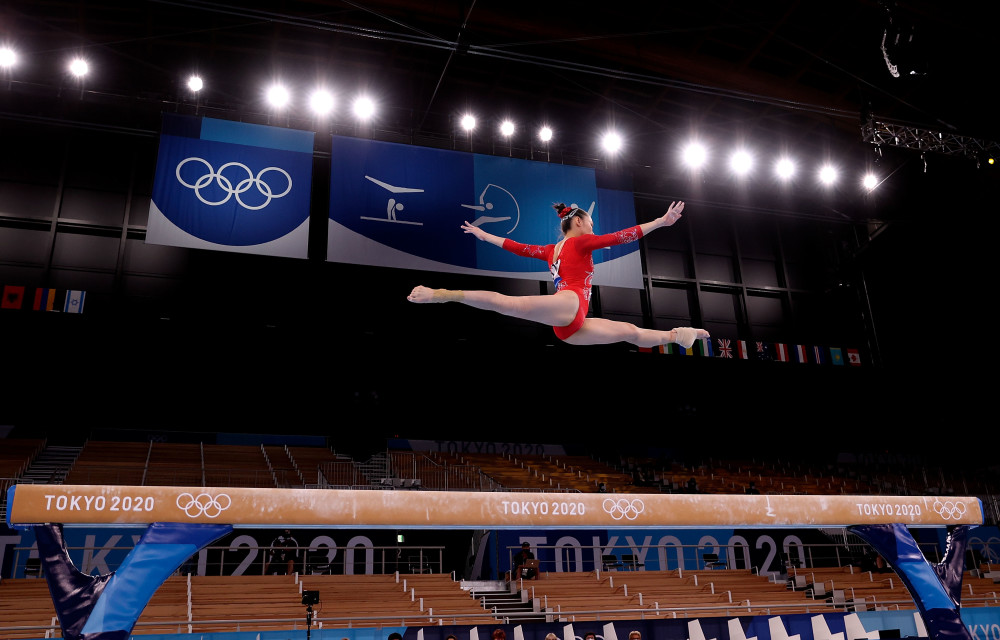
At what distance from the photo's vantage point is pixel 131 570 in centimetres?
412

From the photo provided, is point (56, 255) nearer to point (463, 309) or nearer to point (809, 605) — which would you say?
point (463, 309)

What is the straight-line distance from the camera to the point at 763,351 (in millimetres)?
18641

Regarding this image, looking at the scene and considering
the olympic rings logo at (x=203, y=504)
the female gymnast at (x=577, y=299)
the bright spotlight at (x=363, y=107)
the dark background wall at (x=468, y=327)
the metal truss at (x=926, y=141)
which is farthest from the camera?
the dark background wall at (x=468, y=327)

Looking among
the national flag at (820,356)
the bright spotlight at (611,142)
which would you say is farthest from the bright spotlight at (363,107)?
the national flag at (820,356)

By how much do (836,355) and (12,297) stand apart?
18.8 meters

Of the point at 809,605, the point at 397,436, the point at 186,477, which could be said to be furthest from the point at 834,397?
the point at 186,477

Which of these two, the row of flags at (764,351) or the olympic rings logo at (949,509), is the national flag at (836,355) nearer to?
the row of flags at (764,351)

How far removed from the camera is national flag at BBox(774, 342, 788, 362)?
18.7 m

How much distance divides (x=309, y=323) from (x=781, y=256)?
43.0 ft

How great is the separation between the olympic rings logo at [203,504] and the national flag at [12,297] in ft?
40.5

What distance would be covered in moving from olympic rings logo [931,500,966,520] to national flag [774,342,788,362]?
1357cm

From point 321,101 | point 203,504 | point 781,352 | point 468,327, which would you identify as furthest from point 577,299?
point 781,352

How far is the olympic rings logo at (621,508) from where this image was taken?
15.5 ft

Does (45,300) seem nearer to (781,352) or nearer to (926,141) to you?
(781,352)
